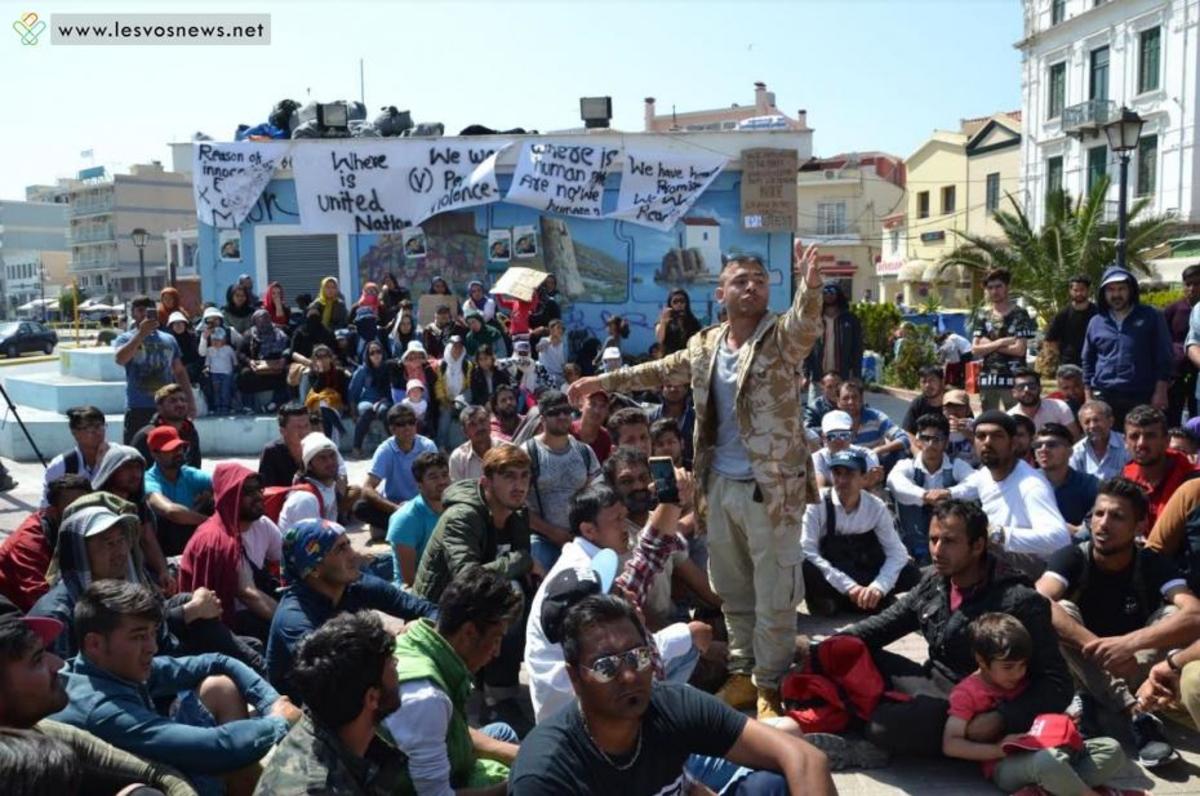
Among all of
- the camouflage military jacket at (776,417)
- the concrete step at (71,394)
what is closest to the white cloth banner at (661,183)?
the concrete step at (71,394)

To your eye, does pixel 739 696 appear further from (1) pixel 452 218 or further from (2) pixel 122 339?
(1) pixel 452 218

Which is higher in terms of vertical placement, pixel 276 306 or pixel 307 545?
pixel 276 306

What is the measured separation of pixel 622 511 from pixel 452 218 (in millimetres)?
11233

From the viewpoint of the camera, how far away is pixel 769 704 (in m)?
4.36

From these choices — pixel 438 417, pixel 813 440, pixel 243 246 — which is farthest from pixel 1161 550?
pixel 243 246

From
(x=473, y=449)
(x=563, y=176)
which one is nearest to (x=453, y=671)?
(x=473, y=449)

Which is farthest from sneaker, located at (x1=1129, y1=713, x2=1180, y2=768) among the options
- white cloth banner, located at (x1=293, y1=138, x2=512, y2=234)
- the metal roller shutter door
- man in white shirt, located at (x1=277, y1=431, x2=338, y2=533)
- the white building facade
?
the white building facade

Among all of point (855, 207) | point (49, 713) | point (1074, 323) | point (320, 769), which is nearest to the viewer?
point (320, 769)

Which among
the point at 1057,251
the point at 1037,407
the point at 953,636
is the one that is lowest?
the point at 953,636

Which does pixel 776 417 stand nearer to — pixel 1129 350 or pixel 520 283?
pixel 1129 350

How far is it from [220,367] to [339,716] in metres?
10.2

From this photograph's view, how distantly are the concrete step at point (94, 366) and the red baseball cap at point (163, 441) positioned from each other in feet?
26.0

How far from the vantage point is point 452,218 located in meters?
14.9

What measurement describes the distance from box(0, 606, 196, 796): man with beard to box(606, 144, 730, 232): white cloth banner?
1222 cm
